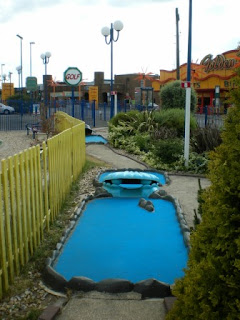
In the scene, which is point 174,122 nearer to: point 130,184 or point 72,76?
point 130,184

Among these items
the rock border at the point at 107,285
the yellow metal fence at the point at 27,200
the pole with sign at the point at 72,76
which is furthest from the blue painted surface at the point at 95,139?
the rock border at the point at 107,285

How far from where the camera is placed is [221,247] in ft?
7.46

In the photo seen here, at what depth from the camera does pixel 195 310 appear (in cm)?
237

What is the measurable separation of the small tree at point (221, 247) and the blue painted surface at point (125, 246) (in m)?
2.04

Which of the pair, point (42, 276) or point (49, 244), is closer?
point (42, 276)

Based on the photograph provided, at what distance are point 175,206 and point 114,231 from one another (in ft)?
5.45

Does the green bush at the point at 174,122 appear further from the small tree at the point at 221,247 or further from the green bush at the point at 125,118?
the small tree at the point at 221,247

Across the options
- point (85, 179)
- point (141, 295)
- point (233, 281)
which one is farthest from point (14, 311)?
point (85, 179)

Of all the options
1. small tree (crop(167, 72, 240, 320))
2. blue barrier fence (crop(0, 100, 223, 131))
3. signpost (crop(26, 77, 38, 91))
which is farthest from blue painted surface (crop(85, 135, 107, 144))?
signpost (crop(26, 77, 38, 91))

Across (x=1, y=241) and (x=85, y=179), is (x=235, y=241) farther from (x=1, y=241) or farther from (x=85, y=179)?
(x=85, y=179)

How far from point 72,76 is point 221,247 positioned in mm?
21246

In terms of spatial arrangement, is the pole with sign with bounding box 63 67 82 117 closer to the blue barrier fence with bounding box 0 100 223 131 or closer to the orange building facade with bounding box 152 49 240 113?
the blue barrier fence with bounding box 0 100 223 131

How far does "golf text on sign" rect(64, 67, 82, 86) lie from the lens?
73.8 ft

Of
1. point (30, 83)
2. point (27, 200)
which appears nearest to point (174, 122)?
point (27, 200)
